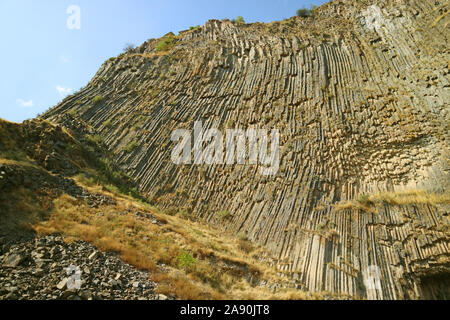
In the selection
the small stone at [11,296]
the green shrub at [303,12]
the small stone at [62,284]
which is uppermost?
the green shrub at [303,12]

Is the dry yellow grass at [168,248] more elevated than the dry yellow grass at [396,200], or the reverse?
the dry yellow grass at [396,200]

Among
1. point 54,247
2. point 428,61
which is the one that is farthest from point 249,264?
point 428,61

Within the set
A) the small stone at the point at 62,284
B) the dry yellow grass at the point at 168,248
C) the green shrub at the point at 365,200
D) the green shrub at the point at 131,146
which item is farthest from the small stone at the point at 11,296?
the green shrub at the point at 365,200

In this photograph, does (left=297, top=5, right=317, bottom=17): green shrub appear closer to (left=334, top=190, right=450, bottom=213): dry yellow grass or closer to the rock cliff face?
the rock cliff face

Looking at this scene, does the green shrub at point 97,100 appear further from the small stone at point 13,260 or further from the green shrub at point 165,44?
the small stone at point 13,260

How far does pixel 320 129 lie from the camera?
14.6 m

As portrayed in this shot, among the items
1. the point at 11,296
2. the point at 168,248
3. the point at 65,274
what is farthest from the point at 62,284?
the point at 168,248

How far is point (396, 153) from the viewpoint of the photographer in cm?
1256

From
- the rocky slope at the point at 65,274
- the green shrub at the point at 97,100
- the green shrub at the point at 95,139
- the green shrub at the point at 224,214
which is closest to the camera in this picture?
the rocky slope at the point at 65,274

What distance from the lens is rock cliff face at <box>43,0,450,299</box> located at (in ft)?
32.8

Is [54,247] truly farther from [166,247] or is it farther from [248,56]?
[248,56]

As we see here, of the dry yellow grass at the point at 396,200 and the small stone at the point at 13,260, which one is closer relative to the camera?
the small stone at the point at 13,260

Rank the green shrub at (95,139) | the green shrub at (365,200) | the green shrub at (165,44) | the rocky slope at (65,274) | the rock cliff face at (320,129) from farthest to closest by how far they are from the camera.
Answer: the green shrub at (165,44), the green shrub at (95,139), the green shrub at (365,200), the rock cliff face at (320,129), the rocky slope at (65,274)

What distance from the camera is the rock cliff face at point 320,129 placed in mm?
9984
